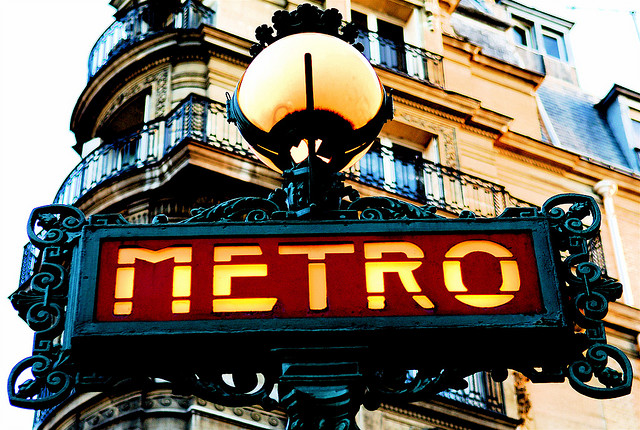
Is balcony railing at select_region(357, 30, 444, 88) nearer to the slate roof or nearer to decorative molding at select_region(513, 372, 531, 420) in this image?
the slate roof

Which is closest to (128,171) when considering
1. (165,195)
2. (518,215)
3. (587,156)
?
(165,195)

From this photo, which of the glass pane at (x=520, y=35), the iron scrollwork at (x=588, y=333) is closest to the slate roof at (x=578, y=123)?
the glass pane at (x=520, y=35)

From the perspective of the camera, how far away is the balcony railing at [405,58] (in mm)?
20234

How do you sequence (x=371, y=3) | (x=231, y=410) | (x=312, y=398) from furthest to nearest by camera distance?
(x=371, y=3) → (x=231, y=410) → (x=312, y=398)

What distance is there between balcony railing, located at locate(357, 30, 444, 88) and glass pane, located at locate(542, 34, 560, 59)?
5.54 metres

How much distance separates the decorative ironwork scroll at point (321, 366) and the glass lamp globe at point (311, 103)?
13.0 inches

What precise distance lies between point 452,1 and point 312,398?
19637mm

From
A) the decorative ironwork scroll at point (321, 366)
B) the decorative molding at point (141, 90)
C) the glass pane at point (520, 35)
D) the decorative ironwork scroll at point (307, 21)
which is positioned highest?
the glass pane at point (520, 35)

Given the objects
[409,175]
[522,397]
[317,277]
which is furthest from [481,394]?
[317,277]

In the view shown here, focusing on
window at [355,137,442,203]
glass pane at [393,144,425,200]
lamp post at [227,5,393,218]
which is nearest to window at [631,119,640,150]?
window at [355,137,442,203]

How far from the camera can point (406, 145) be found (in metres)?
19.9

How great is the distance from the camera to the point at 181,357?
12.1 ft

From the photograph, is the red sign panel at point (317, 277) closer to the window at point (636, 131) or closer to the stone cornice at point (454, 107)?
the stone cornice at point (454, 107)

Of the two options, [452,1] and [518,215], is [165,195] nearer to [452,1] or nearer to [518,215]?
[452,1]
